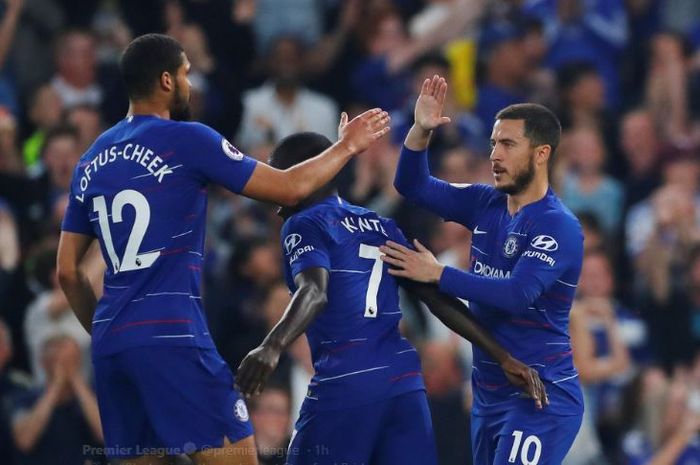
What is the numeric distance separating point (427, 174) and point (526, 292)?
1.07 m

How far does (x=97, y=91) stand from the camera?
502 inches

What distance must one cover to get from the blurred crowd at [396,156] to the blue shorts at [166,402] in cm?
238

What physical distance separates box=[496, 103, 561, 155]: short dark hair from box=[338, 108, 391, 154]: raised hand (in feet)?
2.62

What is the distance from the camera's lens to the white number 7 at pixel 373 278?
22.7ft

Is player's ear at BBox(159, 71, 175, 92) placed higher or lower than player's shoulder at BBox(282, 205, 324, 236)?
higher

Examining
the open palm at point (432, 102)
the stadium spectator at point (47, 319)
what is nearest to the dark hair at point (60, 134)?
the stadium spectator at point (47, 319)

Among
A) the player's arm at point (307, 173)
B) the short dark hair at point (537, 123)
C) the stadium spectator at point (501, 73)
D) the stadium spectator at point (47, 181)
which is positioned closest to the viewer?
the player's arm at point (307, 173)

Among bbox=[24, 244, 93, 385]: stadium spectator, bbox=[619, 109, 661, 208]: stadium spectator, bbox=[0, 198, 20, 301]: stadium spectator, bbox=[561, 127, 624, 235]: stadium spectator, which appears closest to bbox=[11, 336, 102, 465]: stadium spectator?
bbox=[24, 244, 93, 385]: stadium spectator

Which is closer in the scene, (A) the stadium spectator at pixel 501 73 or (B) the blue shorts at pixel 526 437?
(B) the blue shorts at pixel 526 437

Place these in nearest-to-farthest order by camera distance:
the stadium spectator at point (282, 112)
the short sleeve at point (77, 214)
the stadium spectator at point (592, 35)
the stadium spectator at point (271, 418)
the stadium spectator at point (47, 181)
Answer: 1. the short sleeve at point (77, 214)
2. the stadium spectator at point (271, 418)
3. the stadium spectator at point (47, 181)
4. the stadium spectator at point (282, 112)
5. the stadium spectator at point (592, 35)

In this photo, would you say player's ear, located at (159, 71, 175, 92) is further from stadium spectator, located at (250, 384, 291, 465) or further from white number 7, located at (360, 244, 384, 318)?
stadium spectator, located at (250, 384, 291, 465)

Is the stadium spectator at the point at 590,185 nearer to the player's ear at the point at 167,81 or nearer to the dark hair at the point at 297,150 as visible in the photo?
the dark hair at the point at 297,150

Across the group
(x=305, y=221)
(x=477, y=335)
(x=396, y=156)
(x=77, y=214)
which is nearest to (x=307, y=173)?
(x=305, y=221)

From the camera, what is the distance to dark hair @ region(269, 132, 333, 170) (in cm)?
709
